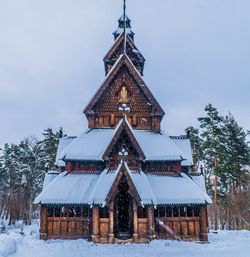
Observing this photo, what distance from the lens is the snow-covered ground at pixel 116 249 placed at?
47.0 ft

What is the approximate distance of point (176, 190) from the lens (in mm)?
20969

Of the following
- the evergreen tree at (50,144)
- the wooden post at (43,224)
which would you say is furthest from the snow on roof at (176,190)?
the evergreen tree at (50,144)

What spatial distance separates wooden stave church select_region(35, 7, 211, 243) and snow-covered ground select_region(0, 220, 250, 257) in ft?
4.66

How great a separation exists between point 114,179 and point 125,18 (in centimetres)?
1752

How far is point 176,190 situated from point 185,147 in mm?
5916

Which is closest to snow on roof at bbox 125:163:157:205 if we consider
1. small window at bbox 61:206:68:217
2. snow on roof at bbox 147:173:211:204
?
snow on roof at bbox 147:173:211:204

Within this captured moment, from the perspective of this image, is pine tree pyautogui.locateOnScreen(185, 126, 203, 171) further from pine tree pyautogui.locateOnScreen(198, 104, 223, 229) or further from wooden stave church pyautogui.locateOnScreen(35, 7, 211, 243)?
wooden stave church pyautogui.locateOnScreen(35, 7, 211, 243)

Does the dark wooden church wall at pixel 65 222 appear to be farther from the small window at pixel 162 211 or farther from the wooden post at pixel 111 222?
the small window at pixel 162 211

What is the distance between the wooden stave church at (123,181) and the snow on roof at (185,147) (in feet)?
0.28

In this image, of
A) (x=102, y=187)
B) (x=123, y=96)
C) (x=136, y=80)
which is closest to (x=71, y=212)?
(x=102, y=187)

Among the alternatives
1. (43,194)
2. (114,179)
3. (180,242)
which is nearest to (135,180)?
(114,179)

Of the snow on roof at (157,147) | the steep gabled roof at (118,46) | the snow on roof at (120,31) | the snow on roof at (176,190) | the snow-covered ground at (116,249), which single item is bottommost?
the snow-covered ground at (116,249)

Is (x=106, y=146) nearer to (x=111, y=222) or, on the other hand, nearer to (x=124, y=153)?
(x=124, y=153)

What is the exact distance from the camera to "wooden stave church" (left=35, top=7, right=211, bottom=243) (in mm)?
20047
